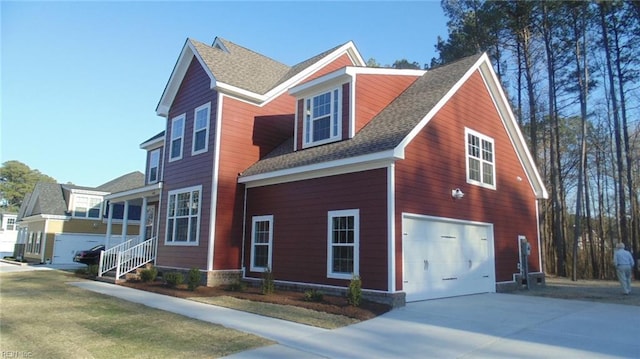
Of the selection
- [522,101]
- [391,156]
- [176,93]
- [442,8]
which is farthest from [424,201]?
[442,8]

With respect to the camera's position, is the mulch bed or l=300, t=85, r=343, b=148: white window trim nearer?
the mulch bed

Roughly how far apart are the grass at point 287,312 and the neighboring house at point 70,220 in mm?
20550

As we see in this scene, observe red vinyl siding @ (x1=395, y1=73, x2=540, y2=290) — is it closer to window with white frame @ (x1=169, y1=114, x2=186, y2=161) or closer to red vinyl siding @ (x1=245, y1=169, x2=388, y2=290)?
red vinyl siding @ (x1=245, y1=169, x2=388, y2=290)

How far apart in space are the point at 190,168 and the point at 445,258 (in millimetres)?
9120

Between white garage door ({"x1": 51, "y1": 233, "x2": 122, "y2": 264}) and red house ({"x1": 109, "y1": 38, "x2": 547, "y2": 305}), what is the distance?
16.4m

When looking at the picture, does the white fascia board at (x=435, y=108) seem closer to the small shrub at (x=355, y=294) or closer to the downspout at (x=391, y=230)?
the downspout at (x=391, y=230)


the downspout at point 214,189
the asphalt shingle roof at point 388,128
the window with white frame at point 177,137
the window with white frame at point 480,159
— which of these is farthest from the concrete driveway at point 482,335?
the window with white frame at point 177,137

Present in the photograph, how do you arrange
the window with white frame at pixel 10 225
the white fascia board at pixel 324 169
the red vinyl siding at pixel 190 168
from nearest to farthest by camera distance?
the white fascia board at pixel 324 169 < the red vinyl siding at pixel 190 168 < the window with white frame at pixel 10 225

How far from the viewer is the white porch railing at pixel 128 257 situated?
15.9 m

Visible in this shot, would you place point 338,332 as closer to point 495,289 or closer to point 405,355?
point 405,355

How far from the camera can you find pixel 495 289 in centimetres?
1384

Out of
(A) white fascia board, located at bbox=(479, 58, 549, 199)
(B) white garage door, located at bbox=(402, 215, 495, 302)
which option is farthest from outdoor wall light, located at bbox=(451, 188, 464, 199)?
(A) white fascia board, located at bbox=(479, 58, 549, 199)

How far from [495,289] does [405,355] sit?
8.86 metres

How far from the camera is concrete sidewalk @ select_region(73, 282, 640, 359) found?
6.27m
